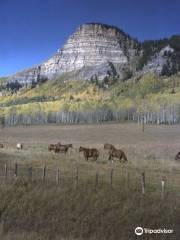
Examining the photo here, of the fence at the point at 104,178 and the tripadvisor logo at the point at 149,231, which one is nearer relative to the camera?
the tripadvisor logo at the point at 149,231

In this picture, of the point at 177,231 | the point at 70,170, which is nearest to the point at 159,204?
the point at 177,231

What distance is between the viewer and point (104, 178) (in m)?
32.0

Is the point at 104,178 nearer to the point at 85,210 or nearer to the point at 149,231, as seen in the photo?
the point at 85,210

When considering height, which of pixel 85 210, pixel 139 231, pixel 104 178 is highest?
pixel 104 178

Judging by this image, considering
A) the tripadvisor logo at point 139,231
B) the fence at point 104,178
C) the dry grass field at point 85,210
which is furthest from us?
the fence at point 104,178

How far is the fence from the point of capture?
28734 mm

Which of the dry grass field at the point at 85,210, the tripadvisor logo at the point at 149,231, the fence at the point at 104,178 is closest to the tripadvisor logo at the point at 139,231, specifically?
the tripadvisor logo at the point at 149,231

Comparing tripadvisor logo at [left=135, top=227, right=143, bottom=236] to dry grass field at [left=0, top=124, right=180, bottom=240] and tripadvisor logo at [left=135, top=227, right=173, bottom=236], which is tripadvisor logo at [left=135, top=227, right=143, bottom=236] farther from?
dry grass field at [left=0, top=124, right=180, bottom=240]

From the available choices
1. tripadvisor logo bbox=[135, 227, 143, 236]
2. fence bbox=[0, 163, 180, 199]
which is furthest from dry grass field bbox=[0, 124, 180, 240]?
tripadvisor logo bbox=[135, 227, 143, 236]

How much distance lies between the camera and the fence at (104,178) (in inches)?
1131

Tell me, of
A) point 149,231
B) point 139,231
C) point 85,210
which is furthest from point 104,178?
point 149,231

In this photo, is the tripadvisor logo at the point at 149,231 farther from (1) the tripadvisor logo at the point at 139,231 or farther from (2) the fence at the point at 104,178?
(2) the fence at the point at 104,178

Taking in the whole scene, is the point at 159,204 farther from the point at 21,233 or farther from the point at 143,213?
the point at 21,233

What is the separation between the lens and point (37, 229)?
72.8 ft
